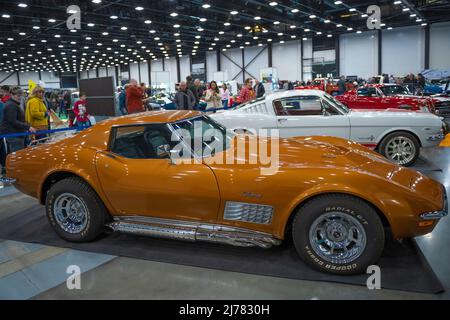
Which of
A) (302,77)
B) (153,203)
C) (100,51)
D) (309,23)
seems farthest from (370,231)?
(100,51)

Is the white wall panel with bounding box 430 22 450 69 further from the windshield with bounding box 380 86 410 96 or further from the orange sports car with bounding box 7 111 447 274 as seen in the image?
the orange sports car with bounding box 7 111 447 274

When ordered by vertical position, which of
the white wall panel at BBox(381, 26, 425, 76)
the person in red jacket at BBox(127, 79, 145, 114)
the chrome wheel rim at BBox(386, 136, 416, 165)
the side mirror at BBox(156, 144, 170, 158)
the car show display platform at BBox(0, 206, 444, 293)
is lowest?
the car show display platform at BBox(0, 206, 444, 293)

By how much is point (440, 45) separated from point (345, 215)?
28958 millimetres

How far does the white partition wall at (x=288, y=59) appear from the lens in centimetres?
3472

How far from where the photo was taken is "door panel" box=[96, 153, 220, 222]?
3.65 m

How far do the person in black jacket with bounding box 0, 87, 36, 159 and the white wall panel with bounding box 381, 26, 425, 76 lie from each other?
27.8m

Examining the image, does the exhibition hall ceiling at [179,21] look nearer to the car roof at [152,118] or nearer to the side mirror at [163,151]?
the car roof at [152,118]

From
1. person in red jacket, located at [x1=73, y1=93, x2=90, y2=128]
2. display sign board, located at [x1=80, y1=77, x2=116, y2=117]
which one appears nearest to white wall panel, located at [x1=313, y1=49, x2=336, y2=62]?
display sign board, located at [x1=80, y1=77, x2=116, y2=117]

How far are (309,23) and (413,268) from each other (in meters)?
25.2

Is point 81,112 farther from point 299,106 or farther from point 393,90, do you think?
point 393,90

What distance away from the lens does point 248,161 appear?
3758 millimetres

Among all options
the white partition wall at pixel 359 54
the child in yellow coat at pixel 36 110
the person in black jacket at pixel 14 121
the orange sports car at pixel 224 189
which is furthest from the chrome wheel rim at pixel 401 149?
the white partition wall at pixel 359 54

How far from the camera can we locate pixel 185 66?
147 ft
